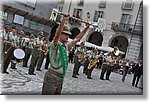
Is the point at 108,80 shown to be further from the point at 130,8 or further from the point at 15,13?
the point at 15,13

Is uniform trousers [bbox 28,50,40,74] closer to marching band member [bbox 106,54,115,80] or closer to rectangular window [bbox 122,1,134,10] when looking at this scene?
marching band member [bbox 106,54,115,80]

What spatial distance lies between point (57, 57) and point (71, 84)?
0.97 m

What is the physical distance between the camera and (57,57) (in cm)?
221

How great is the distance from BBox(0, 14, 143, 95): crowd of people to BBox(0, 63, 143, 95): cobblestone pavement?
58 millimetres

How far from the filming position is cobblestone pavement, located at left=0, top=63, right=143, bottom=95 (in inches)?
108

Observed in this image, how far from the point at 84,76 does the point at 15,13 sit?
120 centimetres

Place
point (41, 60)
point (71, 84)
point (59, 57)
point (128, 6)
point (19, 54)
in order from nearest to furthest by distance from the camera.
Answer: point (59, 57) < point (19, 54) < point (41, 60) < point (71, 84) < point (128, 6)

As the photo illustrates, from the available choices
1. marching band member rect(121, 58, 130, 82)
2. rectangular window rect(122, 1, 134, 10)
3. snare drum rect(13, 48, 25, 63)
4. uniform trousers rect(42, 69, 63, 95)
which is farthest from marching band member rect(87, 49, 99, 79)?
uniform trousers rect(42, 69, 63, 95)

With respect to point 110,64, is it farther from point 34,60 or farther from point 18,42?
point 18,42

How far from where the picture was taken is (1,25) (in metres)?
2.61

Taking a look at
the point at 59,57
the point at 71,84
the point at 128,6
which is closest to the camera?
the point at 59,57

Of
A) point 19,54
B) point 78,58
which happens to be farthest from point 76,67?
point 19,54

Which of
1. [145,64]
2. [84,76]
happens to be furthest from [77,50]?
[145,64]

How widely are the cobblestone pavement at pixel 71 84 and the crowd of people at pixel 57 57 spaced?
2.3 inches
